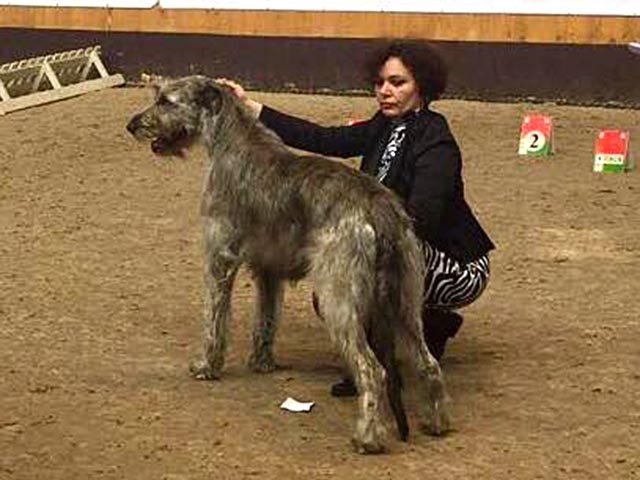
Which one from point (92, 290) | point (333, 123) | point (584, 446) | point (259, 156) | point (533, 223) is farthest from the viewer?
point (333, 123)

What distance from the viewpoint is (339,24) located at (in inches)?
486

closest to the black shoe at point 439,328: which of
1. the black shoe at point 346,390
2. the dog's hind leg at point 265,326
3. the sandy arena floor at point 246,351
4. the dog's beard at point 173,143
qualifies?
the sandy arena floor at point 246,351

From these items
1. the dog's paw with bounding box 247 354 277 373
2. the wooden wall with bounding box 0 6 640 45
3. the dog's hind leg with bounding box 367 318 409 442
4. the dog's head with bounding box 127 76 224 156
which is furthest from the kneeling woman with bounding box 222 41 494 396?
the wooden wall with bounding box 0 6 640 45

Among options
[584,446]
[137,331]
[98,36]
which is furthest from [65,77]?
[584,446]

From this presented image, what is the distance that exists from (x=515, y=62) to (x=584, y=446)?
813 cm

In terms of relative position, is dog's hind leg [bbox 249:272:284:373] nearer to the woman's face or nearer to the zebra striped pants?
the zebra striped pants

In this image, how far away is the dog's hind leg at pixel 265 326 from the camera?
4691 mm

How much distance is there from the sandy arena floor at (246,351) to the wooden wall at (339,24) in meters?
3.33

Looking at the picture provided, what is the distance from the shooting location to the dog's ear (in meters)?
4.54

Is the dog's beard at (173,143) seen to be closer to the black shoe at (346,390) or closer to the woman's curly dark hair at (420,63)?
the woman's curly dark hair at (420,63)

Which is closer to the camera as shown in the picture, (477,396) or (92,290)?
(477,396)

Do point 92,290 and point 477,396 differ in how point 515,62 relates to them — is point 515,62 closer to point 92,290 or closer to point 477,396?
point 92,290

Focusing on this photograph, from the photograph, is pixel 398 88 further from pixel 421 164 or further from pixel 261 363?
pixel 261 363

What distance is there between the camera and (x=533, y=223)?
7242mm
